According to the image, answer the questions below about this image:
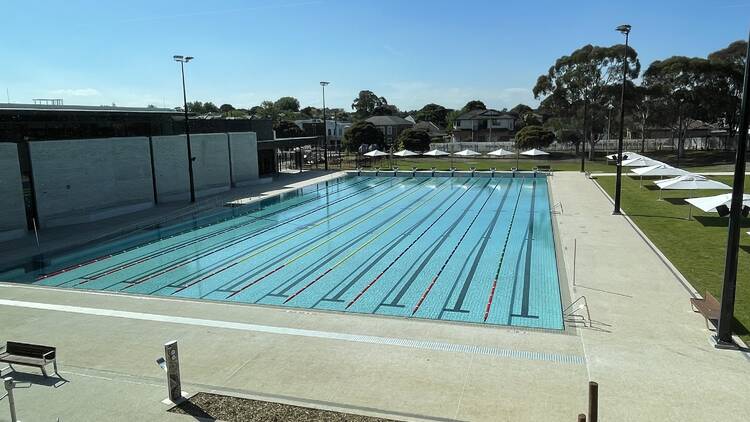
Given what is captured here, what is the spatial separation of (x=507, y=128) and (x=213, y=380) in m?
81.8

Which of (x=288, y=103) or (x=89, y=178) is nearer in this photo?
(x=89, y=178)

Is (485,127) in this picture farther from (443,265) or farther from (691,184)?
(443,265)

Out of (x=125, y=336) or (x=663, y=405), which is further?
(x=125, y=336)

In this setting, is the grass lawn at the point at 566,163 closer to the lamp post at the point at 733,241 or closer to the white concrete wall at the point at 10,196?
the white concrete wall at the point at 10,196

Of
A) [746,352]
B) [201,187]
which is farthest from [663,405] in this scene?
[201,187]

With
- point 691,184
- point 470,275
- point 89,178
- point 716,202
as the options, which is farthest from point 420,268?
point 89,178

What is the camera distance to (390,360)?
8.59 meters

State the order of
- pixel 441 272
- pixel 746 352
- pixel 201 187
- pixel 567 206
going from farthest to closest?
pixel 201 187
pixel 567 206
pixel 441 272
pixel 746 352

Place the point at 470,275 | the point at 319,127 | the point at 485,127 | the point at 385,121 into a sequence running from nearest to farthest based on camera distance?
the point at 470,275
the point at 319,127
the point at 485,127
the point at 385,121

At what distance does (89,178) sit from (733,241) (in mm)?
24610

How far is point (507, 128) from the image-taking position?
8462 cm

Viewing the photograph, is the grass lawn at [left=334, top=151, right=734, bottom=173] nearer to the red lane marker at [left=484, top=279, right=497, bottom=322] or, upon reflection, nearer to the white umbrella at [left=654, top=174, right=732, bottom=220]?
the white umbrella at [left=654, top=174, right=732, bottom=220]

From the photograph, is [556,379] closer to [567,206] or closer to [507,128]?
A: [567,206]

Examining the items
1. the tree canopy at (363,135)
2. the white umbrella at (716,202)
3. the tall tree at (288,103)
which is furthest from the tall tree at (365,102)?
the white umbrella at (716,202)
